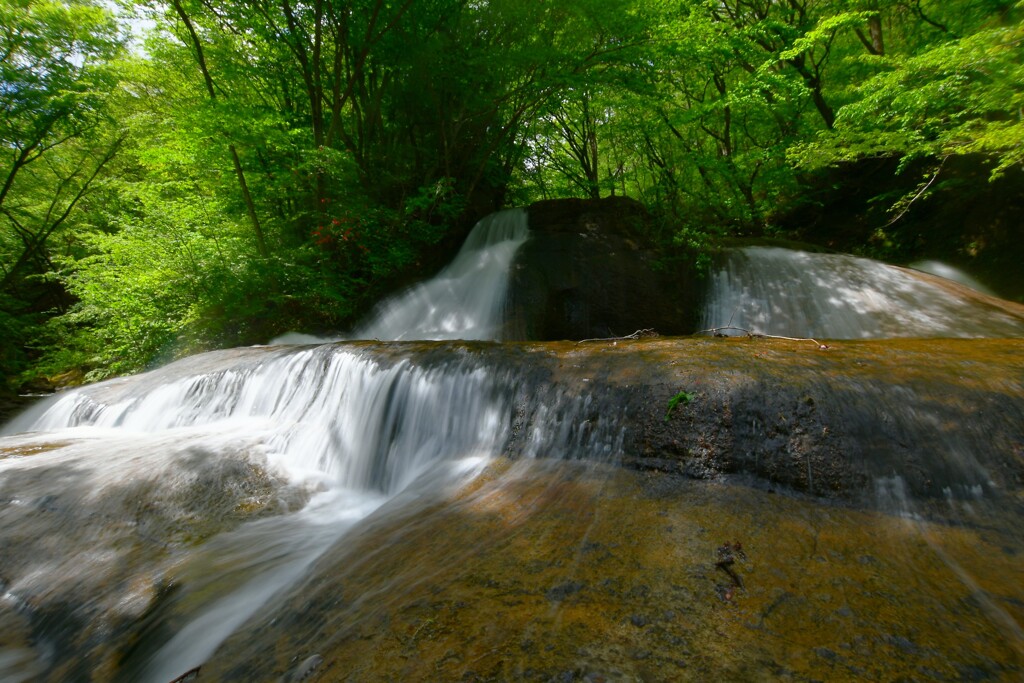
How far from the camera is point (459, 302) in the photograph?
9.52m

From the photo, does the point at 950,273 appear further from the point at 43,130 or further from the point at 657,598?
the point at 43,130

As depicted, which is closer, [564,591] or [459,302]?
[564,591]

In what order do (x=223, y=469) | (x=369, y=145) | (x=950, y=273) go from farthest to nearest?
(x=369, y=145) < (x=950, y=273) < (x=223, y=469)

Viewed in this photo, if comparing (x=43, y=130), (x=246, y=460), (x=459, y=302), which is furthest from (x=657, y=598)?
(x=43, y=130)

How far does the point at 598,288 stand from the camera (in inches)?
332

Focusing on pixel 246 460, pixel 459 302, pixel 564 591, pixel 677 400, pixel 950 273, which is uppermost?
pixel 950 273

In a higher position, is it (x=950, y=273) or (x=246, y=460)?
(x=950, y=273)

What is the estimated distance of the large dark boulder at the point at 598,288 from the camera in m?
8.26

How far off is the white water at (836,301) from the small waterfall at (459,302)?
4.17 m

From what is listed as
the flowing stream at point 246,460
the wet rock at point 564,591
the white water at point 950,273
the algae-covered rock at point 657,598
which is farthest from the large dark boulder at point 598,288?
the wet rock at point 564,591

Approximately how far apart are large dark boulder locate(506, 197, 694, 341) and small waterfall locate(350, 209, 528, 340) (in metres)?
0.48

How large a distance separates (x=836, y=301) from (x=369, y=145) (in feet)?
35.8

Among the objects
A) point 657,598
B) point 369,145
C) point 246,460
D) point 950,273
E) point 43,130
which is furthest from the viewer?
point 369,145

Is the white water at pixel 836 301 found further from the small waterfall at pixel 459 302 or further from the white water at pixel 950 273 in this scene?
the small waterfall at pixel 459 302
